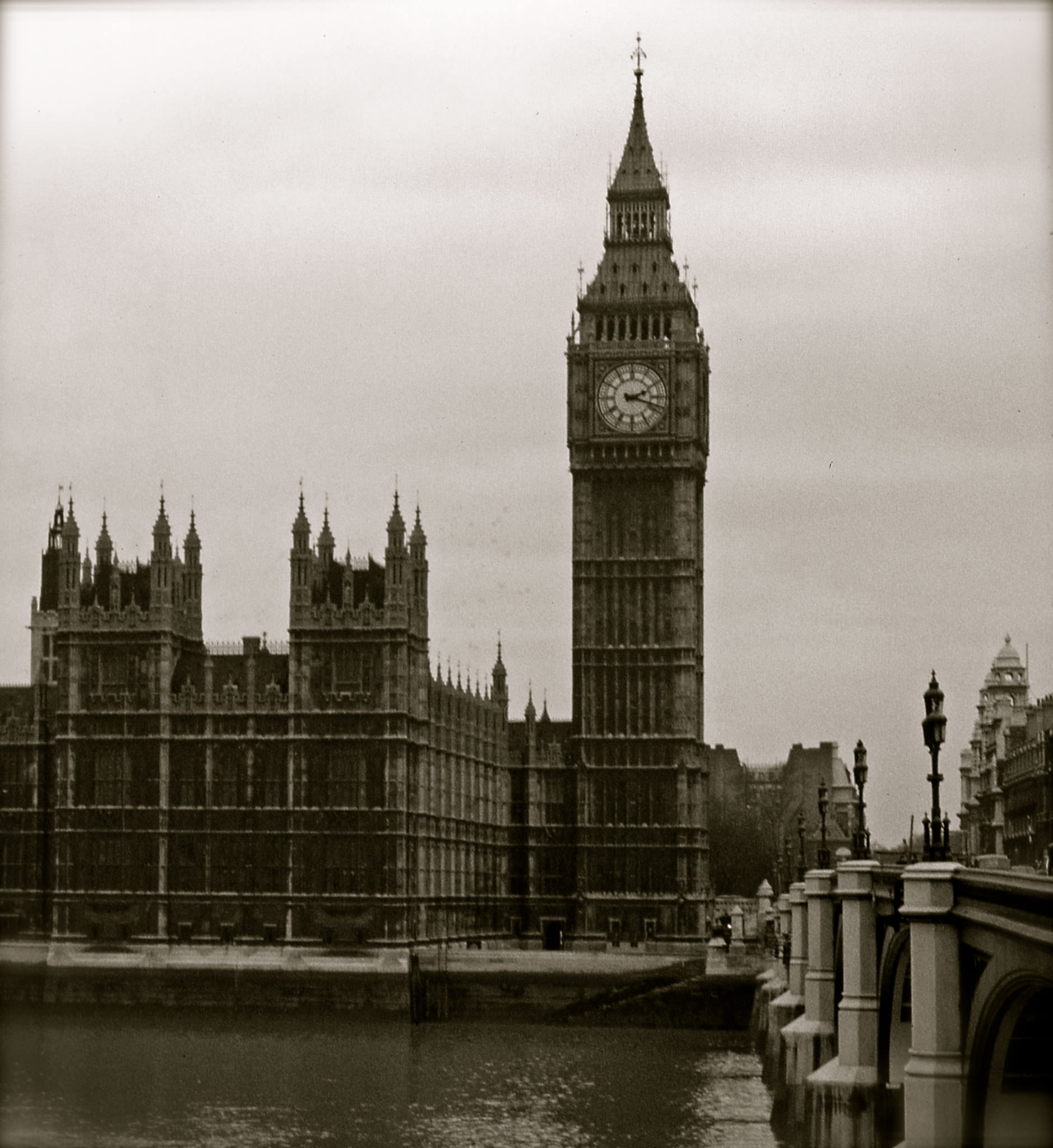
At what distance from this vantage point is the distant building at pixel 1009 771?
88500 millimetres

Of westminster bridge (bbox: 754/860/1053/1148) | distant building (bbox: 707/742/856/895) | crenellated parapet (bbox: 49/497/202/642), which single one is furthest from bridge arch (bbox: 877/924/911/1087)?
distant building (bbox: 707/742/856/895)

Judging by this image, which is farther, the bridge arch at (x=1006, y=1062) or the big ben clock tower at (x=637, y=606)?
the big ben clock tower at (x=637, y=606)

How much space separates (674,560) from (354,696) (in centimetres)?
2032

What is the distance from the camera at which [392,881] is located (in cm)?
8644

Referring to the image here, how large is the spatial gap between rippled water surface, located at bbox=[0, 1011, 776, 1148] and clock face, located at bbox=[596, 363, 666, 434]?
3235 cm

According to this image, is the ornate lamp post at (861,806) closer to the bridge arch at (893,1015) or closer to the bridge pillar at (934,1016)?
the bridge arch at (893,1015)

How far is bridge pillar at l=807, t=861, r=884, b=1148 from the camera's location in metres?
39.3

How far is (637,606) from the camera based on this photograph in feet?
338

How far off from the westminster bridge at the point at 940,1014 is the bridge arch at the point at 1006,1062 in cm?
2

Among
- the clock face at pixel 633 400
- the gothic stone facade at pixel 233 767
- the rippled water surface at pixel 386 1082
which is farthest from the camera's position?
the clock face at pixel 633 400

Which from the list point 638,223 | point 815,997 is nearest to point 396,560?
point 638,223

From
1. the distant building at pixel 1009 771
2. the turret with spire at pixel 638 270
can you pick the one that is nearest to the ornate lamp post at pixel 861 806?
the distant building at pixel 1009 771

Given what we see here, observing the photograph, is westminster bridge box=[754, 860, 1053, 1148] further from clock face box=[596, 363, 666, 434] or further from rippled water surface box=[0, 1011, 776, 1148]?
clock face box=[596, 363, 666, 434]

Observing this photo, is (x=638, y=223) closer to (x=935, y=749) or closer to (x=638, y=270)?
(x=638, y=270)
